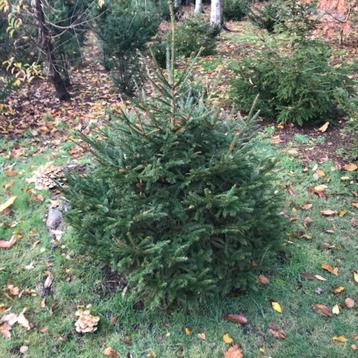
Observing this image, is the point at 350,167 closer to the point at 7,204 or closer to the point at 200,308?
the point at 200,308

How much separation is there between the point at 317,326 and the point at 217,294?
2.43ft

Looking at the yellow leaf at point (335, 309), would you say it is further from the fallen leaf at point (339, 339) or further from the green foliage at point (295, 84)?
the green foliage at point (295, 84)

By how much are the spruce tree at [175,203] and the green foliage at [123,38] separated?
456 centimetres

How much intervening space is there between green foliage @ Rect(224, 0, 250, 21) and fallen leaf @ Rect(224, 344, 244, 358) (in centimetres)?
1371

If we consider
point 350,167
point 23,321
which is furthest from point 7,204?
point 350,167

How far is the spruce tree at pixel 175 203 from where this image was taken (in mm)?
2754

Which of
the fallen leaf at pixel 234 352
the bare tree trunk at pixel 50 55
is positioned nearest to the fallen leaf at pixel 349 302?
the fallen leaf at pixel 234 352

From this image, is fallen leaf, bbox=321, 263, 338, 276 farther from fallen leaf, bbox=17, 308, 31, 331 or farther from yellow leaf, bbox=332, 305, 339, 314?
fallen leaf, bbox=17, 308, 31, 331

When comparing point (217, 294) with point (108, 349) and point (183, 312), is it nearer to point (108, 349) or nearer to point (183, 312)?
point (183, 312)

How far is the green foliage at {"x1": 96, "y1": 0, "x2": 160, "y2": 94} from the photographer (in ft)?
24.2

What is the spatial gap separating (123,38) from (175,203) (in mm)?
5326

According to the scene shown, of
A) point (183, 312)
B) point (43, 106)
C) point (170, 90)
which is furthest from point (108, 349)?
point (43, 106)

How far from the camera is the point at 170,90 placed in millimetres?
2719

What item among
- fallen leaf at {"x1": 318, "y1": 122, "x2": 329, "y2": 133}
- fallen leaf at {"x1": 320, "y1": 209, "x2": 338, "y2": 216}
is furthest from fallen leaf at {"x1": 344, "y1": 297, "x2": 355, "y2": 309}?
fallen leaf at {"x1": 318, "y1": 122, "x2": 329, "y2": 133}
